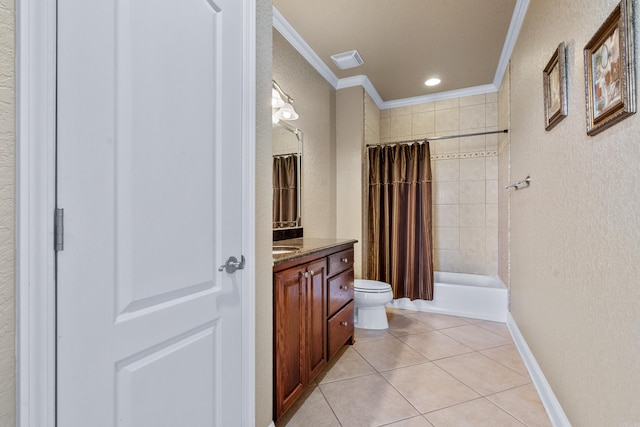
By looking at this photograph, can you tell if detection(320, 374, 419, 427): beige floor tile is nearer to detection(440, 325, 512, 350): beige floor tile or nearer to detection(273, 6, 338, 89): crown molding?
detection(440, 325, 512, 350): beige floor tile

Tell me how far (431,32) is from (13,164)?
2.71 metres

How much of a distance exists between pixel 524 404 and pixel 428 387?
0.50 m

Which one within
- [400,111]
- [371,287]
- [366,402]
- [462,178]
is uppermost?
[400,111]

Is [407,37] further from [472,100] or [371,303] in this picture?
[371,303]

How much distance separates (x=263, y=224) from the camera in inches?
51.6

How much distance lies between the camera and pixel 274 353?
141cm

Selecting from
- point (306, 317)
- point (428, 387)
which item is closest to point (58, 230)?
point (306, 317)

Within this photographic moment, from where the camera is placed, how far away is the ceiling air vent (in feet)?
8.83

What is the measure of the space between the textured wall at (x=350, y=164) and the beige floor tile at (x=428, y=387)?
4.21 feet

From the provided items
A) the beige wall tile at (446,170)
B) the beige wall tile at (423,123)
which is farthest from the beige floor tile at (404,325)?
the beige wall tile at (423,123)

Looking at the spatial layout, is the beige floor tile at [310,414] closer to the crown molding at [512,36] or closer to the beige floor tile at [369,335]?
the beige floor tile at [369,335]

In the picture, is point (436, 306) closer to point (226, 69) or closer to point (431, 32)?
point (431, 32)

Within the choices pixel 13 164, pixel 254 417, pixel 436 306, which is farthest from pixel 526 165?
pixel 13 164

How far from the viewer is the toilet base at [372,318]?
2.73 m
